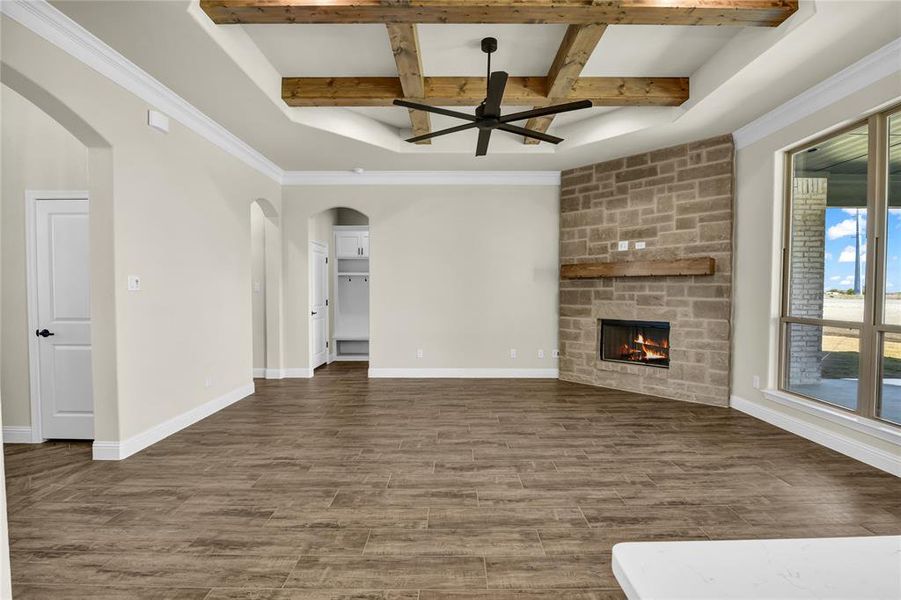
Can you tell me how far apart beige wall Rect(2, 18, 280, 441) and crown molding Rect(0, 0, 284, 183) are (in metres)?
0.06

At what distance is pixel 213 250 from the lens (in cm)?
438

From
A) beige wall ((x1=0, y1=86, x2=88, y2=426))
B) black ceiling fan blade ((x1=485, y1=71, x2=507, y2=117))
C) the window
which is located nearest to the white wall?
beige wall ((x1=0, y1=86, x2=88, y2=426))

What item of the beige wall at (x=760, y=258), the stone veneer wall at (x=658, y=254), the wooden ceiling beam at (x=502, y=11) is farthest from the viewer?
the stone veneer wall at (x=658, y=254)

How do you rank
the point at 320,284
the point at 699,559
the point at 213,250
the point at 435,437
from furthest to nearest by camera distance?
1. the point at 320,284
2. the point at 213,250
3. the point at 435,437
4. the point at 699,559

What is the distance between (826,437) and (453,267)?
4.22 metres

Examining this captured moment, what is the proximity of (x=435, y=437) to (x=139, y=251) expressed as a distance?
275 centimetres

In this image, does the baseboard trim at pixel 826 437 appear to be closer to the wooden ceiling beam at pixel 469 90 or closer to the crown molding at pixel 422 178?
the wooden ceiling beam at pixel 469 90

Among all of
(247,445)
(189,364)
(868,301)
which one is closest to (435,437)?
(247,445)

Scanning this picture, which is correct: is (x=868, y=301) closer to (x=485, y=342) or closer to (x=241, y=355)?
(x=485, y=342)

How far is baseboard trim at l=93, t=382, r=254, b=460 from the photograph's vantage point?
3150 millimetres

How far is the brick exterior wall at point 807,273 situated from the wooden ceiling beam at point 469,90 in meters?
1.43

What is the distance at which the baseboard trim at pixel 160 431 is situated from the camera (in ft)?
10.3

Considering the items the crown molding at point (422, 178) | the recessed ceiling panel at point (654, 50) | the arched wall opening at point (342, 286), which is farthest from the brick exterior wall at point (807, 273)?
the arched wall opening at point (342, 286)

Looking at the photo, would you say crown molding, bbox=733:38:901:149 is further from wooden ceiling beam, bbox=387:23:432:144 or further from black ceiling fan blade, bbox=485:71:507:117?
wooden ceiling beam, bbox=387:23:432:144
